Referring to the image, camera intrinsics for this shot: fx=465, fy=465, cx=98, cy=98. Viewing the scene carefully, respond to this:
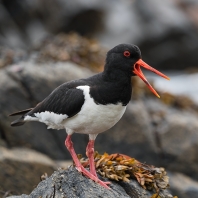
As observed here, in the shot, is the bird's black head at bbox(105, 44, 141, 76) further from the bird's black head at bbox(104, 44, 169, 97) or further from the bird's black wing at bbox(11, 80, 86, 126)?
the bird's black wing at bbox(11, 80, 86, 126)

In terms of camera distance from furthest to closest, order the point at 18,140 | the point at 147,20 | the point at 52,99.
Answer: the point at 147,20, the point at 18,140, the point at 52,99

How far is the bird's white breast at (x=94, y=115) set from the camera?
6.19 metres

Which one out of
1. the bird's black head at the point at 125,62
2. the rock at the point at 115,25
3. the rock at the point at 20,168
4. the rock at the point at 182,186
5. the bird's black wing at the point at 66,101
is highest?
the rock at the point at 115,25

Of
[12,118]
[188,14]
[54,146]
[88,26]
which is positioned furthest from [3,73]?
[188,14]

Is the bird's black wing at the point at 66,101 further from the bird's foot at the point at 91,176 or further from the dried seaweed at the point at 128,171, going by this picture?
the dried seaweed at the point at 128,171

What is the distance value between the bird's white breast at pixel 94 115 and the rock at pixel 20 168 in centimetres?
324

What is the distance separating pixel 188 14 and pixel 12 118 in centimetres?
1502

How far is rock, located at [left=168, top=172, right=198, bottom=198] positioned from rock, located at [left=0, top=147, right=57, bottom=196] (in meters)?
2.70

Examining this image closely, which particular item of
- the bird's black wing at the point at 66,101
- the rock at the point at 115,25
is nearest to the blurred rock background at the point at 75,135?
the bird's black wing at the point at 66,101

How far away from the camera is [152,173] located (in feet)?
23.1

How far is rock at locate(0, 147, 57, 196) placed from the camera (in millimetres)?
9242

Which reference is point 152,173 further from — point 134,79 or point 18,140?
point 134,79

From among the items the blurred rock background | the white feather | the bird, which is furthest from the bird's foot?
the blurred rock background

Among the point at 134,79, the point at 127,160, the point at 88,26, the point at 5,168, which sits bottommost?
the point at 5,168
